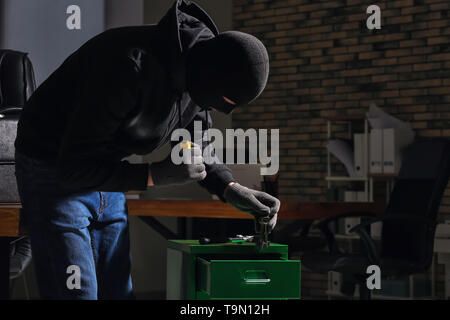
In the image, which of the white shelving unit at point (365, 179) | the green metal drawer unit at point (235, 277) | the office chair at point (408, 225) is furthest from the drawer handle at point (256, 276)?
the white shelving unit at point (365, 179)

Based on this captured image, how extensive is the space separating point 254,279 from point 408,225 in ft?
6.78

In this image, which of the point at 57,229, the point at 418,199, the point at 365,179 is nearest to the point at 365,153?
the point at 365,179

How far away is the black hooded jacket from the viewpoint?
139cm

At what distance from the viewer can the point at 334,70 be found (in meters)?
5.77

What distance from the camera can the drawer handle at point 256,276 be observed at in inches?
61.5

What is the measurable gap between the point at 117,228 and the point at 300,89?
175 inches

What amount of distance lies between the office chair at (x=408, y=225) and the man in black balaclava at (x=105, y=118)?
6.48 ft

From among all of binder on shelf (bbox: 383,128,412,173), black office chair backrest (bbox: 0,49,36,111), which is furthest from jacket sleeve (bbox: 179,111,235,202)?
binder on shelf (bbox: 383,128,412,173)

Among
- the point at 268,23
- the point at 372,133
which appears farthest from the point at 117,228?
the point at 268,23

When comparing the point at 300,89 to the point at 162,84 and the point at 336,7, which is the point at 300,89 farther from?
the point at 162,84

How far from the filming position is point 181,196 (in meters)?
3.62

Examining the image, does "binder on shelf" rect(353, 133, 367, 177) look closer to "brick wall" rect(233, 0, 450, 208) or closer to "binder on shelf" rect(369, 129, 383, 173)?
"binder on shelf" rect(369, 129, 383, 173)

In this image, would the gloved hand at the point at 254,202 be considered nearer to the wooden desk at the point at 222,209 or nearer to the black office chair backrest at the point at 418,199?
the wooden desk at the point at 222,209

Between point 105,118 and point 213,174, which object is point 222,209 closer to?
point 213,174
